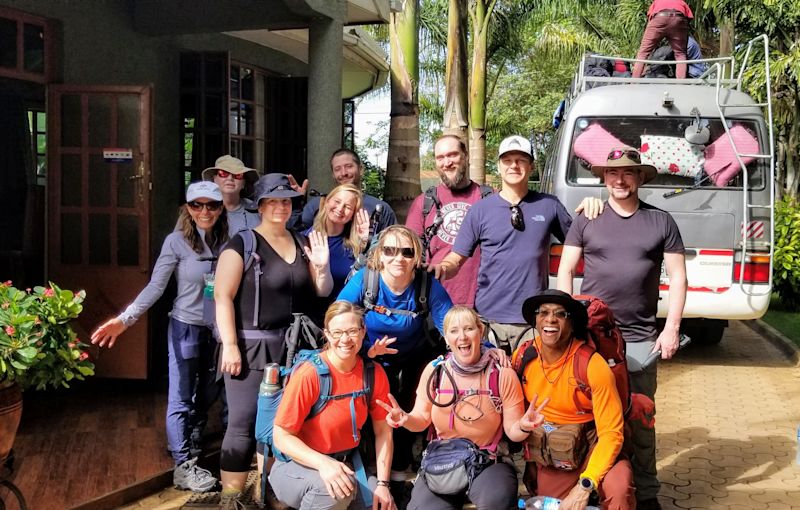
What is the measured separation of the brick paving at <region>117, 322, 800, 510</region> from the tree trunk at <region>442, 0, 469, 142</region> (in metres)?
4.27

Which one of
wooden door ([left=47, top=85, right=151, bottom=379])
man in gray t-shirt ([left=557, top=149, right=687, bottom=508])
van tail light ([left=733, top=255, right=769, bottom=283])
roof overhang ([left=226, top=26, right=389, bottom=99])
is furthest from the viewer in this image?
roof overhang ([left=226, top=26, right=389, bottom=99])

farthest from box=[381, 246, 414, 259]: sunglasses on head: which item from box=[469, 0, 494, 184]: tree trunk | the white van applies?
box=[469, 0, 494, 184]: tree trunk

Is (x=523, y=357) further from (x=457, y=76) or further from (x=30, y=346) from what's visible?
(x=457, y=76)

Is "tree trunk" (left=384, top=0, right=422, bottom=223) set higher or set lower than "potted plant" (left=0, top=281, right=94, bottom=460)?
higher

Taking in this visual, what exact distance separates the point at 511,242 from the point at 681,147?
12.8 feet

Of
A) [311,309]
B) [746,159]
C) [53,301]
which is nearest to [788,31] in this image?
[746,159]

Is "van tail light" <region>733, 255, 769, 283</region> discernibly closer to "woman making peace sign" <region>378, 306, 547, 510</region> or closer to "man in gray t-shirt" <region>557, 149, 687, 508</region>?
"man in gray t-shirt" <region>557, 149, 687, 508</region>

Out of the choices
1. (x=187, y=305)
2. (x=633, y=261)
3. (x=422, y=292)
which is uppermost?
(x=633, y=261)

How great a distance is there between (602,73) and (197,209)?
5.60 metres

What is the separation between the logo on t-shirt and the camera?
488 cm

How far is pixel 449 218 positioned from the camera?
491cm

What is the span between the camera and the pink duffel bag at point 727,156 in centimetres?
760

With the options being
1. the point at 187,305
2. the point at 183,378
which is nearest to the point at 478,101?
the point at 187,305

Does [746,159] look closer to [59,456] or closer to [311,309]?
[311,309]
